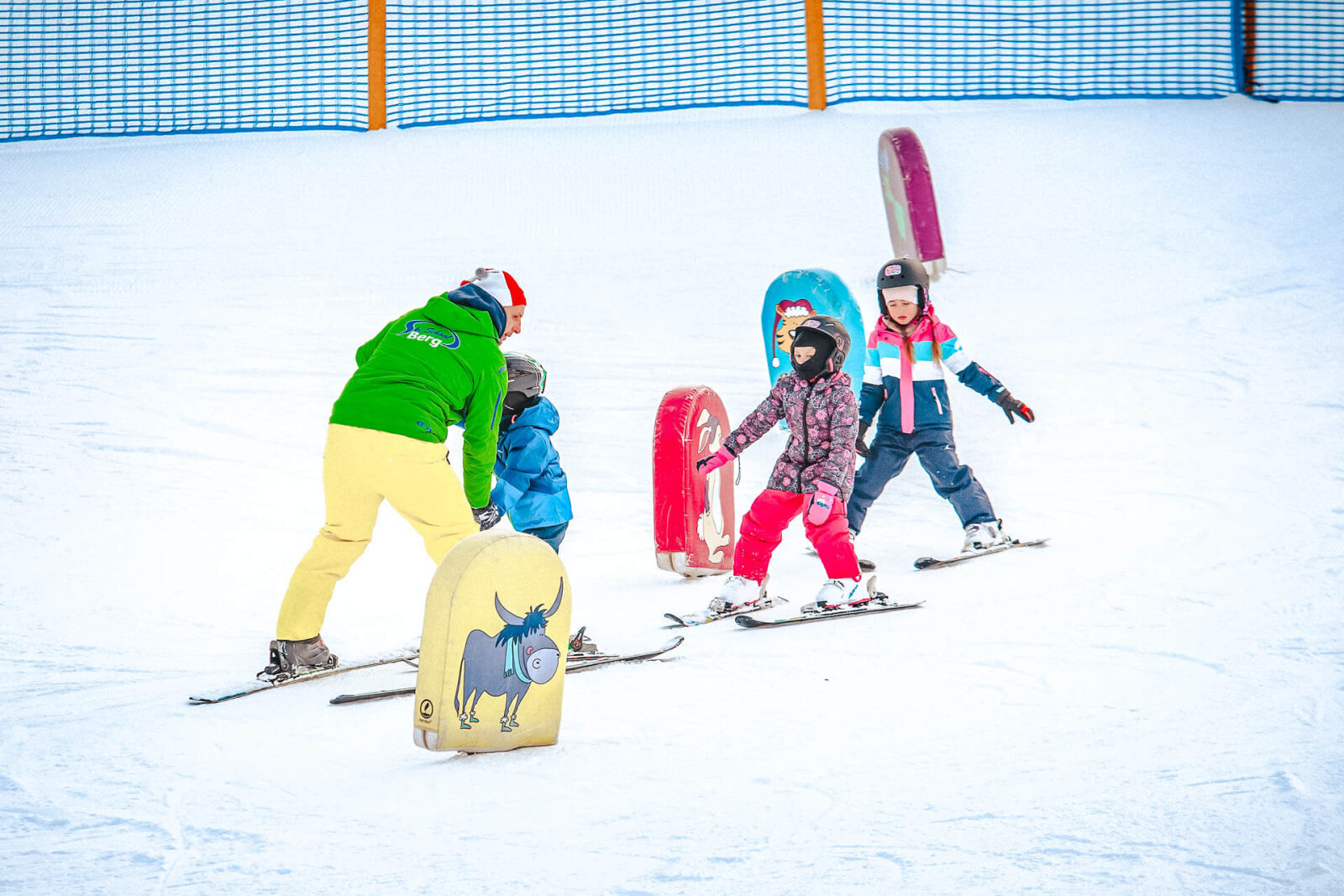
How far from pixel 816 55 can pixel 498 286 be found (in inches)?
433

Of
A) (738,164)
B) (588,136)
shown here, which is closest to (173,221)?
(588,136)

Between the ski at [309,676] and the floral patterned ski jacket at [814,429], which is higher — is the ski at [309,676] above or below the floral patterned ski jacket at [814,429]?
below

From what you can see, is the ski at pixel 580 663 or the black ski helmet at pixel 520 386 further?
the black ski helmet at pixel 520 386

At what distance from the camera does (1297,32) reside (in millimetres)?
15195

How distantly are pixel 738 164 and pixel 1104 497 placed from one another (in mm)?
6810

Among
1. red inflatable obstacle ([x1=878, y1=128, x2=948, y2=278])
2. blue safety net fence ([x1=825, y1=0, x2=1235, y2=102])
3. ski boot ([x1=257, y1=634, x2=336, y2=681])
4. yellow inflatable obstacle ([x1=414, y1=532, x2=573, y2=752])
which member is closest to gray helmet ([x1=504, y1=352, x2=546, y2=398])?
ski boot ([x1=257, y1=634, x2=336, y2=681])

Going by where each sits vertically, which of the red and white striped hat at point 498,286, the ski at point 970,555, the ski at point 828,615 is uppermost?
the red and white striped hat at point 498,286

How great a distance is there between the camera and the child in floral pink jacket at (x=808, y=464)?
17.2ft

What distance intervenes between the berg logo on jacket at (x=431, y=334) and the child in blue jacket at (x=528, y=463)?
83 cm

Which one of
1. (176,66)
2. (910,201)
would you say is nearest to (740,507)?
(910,201)

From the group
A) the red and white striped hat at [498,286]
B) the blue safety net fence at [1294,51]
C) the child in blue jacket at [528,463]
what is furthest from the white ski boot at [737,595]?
the blue safety net fence at [1294,51]

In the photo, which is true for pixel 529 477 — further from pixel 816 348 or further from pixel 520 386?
pixel 816 348

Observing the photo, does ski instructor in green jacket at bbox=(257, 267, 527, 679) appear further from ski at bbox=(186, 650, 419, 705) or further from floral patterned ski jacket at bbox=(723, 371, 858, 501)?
floral patterned ski jacket at bbox=(723, 371, 858, 501)

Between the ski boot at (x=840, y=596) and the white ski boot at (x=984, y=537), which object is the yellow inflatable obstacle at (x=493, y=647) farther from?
the white ski boot at (x=984, y=537)
